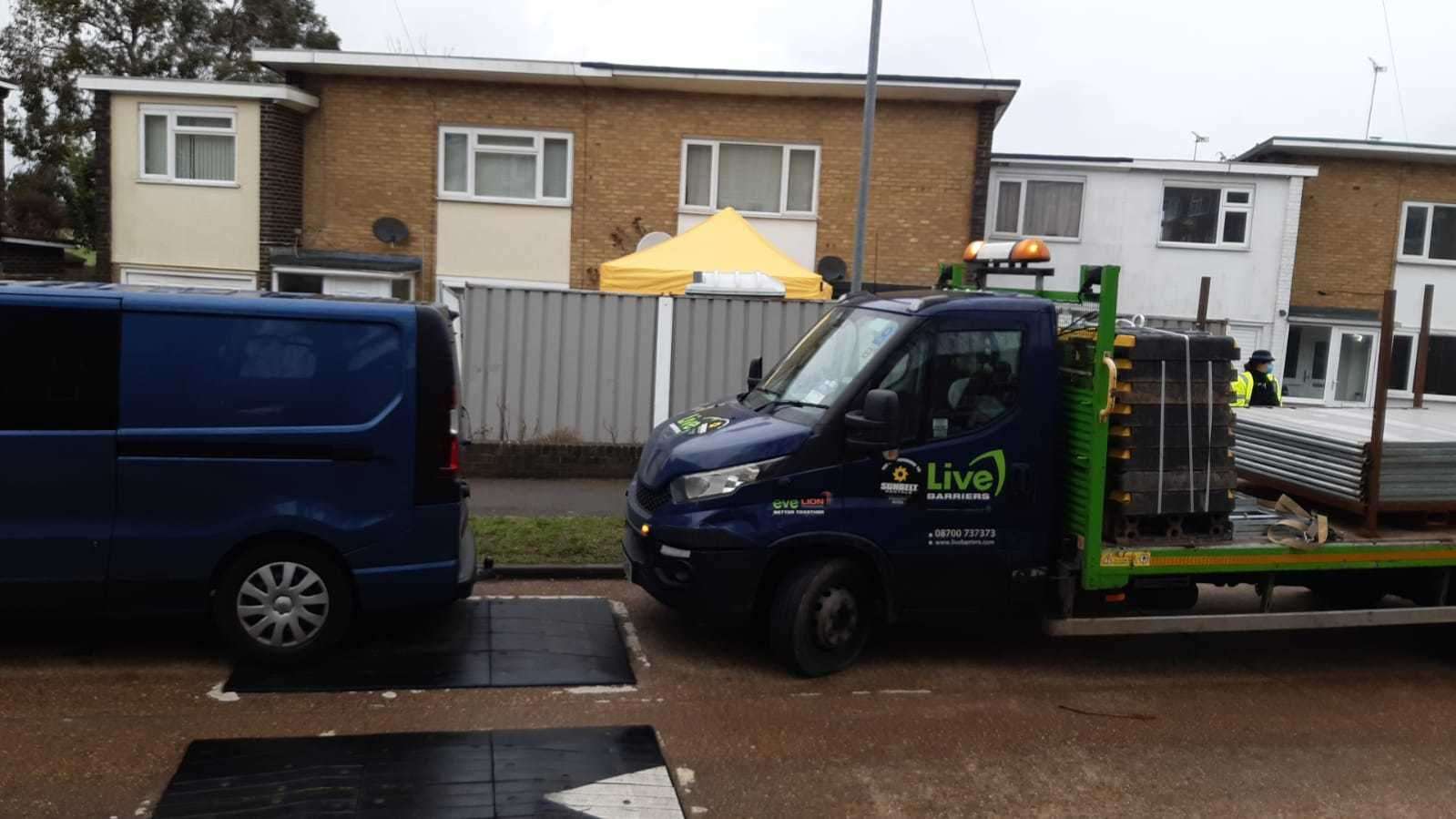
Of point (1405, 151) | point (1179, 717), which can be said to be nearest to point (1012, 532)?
point (1179, 717)

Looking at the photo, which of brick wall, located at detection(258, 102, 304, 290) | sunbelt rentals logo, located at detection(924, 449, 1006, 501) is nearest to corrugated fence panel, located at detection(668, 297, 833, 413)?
sunbelt rentals logo, located at detection(924, 449, 1006, 501)

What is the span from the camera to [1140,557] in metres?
6.72

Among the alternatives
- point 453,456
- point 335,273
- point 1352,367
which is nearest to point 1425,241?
point 1352,367

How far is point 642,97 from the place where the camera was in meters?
18.9

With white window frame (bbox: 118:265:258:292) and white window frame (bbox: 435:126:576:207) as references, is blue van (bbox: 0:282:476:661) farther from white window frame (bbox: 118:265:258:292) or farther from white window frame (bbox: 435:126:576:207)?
white window frame (bbox: 118:265:258:292)

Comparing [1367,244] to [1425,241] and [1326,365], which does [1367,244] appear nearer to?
[1425,241]

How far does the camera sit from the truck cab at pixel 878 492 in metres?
6.63

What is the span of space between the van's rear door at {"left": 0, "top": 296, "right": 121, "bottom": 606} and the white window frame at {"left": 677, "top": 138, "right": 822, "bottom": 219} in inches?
527

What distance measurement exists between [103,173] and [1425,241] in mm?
23071

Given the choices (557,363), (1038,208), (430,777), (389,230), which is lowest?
(430,777)

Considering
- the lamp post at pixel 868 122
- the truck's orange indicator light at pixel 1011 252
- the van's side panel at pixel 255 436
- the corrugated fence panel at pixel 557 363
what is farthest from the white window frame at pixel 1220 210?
the van's side panel at pixel 255 436

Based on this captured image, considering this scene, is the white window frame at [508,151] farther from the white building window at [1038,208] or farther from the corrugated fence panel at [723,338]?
the white building window at [1038,208]

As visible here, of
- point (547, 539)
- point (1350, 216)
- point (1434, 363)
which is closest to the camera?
point (547, 539)

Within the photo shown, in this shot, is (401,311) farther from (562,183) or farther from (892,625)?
(562,183)
